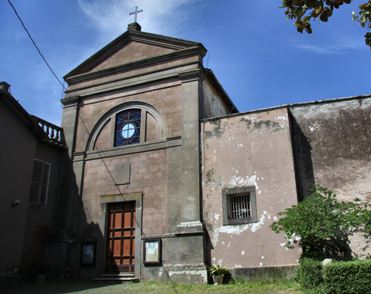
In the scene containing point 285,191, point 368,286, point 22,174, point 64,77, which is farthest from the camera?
point 64,77

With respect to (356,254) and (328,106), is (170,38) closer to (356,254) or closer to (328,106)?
(328,106)

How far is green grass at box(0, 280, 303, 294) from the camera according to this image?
1051 centimetres

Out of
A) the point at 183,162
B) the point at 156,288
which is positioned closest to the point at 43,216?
the point at 183,162

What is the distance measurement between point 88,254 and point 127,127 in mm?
4886

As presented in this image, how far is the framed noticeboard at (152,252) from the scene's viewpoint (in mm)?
13148

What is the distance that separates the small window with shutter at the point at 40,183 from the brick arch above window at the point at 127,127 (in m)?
1.82

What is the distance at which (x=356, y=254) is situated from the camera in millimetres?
11500

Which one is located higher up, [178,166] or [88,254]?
[178,166]

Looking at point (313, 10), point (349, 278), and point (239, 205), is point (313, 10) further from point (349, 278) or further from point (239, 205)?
point (239, 205)

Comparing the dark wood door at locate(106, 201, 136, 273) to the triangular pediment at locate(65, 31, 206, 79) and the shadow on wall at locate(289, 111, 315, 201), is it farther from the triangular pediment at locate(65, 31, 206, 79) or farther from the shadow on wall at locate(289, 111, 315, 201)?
the triangular pediment at locate(65, 31, 206, 79)

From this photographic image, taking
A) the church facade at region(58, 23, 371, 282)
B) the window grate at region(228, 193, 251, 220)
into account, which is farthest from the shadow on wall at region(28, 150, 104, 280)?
the window grate at region(228, 193, 251, 220)

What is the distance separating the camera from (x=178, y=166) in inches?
552

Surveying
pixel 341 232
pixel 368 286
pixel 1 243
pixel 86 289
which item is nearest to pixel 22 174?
pixel 1 243

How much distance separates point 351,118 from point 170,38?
7288mm
